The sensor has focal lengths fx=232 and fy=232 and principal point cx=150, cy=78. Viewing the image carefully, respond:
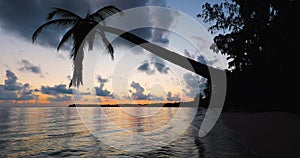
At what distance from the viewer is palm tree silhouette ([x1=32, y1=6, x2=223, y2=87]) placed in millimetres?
7910

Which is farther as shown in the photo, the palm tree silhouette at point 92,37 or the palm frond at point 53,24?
the palm frond at point 53,24

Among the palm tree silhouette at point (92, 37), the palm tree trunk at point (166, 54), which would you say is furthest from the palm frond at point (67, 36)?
the palm tree trunk at point (166, 54)

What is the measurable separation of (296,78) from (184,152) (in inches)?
252

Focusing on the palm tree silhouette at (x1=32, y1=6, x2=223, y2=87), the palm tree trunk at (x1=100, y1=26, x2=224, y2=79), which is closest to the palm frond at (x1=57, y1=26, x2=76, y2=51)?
the palm tree silhouette at (x1=32, y1=6, x2=223, y2=87)

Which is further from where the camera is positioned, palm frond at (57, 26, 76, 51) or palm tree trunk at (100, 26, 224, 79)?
palm frond at (57, 26, 76, 51)

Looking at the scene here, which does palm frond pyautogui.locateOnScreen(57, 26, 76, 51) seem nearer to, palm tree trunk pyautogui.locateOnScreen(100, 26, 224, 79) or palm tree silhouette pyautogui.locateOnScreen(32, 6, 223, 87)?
palm tree silhouette pyautogui.locateOnScreen(32, 6, 223, 87)

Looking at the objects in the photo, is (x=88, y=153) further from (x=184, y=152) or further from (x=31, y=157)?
(x=184, y=152)

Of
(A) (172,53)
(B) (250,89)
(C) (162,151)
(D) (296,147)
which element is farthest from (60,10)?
(D) (296,147)

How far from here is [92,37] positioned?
32.7 ft

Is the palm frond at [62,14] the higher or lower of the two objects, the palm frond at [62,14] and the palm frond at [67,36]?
the higher

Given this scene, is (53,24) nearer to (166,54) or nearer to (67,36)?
(67,36)

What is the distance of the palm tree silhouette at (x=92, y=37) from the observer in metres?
7.91

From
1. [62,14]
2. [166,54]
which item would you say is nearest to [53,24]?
[62,14]

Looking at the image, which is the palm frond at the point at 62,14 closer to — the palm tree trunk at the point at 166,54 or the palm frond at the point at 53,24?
the palm frond at the point at 53,24
